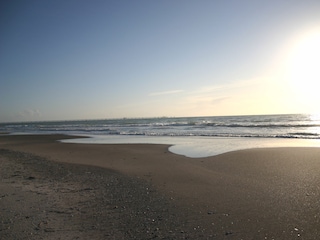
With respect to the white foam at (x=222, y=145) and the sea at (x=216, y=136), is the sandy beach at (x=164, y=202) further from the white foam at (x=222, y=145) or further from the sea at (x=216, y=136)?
the sea at (x=216, y=136)

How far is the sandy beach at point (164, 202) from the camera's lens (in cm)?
430

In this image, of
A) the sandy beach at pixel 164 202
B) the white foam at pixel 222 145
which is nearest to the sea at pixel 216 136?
the white foam at pixel 222 145

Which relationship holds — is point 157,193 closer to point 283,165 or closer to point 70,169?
point 70,169

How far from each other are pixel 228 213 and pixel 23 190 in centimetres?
539

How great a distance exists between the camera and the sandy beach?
14.1 feet

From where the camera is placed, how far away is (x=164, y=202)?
5.75 metres

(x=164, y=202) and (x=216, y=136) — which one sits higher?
(x=216, y=136)

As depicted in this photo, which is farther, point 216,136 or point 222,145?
point 216,136

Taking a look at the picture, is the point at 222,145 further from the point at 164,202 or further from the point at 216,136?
the point at 164,202

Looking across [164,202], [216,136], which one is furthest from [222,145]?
[164,202]

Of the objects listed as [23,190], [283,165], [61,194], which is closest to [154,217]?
[61,194]

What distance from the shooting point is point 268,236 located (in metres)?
4.11

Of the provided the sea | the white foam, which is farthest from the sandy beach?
the sea

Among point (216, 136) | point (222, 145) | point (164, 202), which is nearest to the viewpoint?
point (164, 202)
